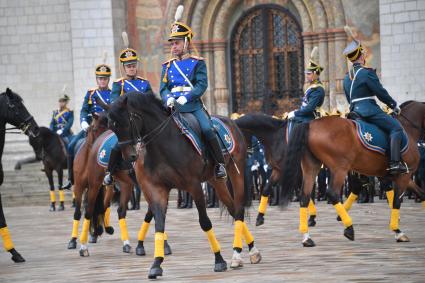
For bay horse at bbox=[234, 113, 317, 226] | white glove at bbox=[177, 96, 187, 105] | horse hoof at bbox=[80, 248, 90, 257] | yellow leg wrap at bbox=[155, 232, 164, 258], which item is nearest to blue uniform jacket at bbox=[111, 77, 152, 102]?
horse hoof at bbox=[80, 248, 90, 257]

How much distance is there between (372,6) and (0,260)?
14.8 m

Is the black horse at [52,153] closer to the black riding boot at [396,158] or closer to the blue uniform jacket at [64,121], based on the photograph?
the blue uniform jacket at [64,121]

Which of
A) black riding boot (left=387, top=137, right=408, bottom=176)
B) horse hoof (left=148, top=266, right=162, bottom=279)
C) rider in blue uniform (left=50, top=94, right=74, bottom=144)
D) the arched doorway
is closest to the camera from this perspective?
horse hoof (left=148, top=266, right=162, bottom=279)

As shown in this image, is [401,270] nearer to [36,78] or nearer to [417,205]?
[417,205]

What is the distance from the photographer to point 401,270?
1063 centimetres

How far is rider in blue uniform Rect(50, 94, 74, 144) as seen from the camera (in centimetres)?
2623

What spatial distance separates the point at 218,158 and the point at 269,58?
1641 cm

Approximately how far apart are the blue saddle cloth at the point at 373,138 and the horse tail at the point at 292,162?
2.37 ft

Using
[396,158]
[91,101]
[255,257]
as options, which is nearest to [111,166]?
[91,101]

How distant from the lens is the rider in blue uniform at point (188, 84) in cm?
1195

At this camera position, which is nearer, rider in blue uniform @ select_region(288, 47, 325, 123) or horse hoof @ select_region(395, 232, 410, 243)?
horse hoof @ select_region(395, 232, 410, 243)

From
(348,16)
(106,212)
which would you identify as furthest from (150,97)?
(348,16)

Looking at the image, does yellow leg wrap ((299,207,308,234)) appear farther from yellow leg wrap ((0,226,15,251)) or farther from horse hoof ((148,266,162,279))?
yellow leg wrap ((0,226,15,251))

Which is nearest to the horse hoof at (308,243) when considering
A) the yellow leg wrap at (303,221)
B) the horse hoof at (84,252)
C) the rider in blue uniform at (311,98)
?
the yellow leg wrap at (303,221)
